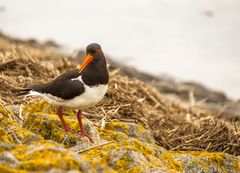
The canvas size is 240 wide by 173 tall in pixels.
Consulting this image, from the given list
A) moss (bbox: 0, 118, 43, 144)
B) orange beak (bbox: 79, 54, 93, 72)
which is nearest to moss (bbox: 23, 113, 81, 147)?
moss (bbox: 0, 118, 43, 144)

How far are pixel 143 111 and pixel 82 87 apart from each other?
2705 millimetres

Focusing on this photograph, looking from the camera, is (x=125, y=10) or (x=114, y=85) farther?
(x=125, y=10)

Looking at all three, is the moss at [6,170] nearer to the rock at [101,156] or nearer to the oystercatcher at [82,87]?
the rock at [101,156]

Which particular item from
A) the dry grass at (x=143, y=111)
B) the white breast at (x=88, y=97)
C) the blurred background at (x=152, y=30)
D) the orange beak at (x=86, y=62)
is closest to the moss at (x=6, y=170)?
the white breast at (x=88, y=97)

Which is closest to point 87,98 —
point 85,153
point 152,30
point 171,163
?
point 85,153

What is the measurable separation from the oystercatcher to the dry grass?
1129 mm

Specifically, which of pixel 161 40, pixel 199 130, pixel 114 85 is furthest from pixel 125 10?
pixel 199 130

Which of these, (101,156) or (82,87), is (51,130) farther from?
(101,156)

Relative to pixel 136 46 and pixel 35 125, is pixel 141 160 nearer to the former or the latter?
pixel 35 125

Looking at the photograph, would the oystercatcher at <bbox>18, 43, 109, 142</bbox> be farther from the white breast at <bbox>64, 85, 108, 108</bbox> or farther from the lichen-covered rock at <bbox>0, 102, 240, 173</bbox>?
the lichen-covered rock at <bbox>0, 102, 240, 173</bbox>

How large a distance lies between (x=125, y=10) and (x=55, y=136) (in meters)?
14.4

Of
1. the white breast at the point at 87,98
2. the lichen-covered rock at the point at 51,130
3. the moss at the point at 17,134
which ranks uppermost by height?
the white breast at the point at 87,98

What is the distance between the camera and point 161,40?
18.1 m

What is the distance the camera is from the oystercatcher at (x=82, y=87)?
19.5 ft
